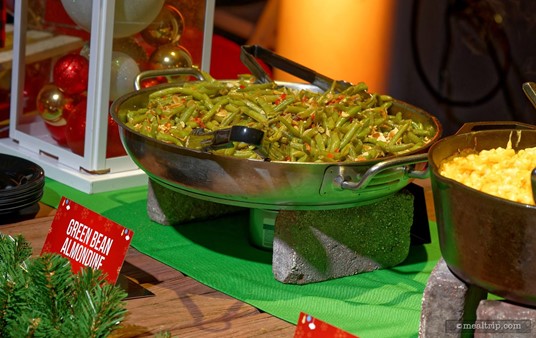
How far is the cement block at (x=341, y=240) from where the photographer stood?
1.59 meters

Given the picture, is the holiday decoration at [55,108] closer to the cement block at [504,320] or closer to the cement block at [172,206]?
the cement block at [172,206]

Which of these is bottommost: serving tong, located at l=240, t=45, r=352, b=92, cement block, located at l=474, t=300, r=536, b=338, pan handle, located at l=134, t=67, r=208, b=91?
cement block, located at l=474, t=300, r=536, b=338

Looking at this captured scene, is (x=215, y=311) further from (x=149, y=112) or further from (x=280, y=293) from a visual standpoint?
(x=149, y=112)

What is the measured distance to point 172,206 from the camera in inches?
74.0

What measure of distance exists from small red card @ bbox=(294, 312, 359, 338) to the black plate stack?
90 centimetres

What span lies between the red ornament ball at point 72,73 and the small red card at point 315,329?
1192mm

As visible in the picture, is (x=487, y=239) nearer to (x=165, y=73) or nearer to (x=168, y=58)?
(x=165, y=73)

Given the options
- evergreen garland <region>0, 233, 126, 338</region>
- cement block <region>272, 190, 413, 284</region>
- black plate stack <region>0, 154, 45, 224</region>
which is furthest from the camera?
black plate stack <region>0, 154, 45, 224</region>

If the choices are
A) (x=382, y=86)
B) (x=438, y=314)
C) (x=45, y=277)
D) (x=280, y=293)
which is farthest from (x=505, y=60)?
(x=45, y=277)

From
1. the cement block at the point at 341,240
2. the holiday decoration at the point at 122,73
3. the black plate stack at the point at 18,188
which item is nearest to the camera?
the cement block at the point at 341,240

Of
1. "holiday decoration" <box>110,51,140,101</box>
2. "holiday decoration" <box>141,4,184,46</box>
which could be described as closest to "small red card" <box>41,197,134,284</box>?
"holiday decoration" <box>110,51,140,101</box>

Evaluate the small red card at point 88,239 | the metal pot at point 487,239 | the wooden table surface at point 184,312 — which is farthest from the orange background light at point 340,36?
the metal pot at point 487,239

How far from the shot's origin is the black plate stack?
179 cm

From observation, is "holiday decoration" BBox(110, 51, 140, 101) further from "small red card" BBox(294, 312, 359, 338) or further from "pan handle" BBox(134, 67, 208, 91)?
"small red card" BBox(294, 312, 359, 338)
